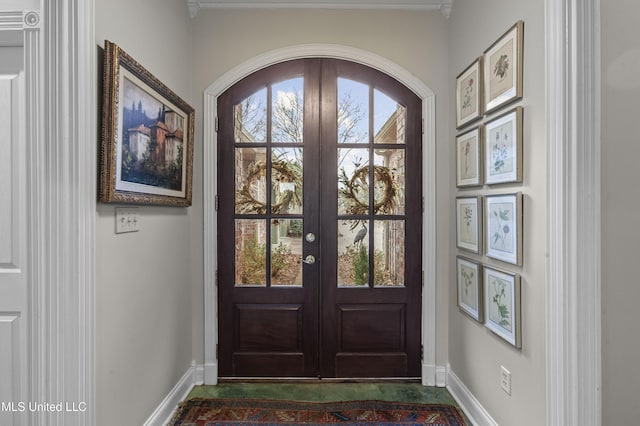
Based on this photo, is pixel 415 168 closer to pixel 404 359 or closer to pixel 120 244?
pixel 404 359

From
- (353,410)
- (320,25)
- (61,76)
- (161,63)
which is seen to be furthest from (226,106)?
(353,410)

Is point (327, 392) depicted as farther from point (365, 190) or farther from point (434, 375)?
point (365, 190)

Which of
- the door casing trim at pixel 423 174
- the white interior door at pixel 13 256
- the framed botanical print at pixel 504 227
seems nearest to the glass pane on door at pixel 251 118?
the door casing trim at pixel 423 174

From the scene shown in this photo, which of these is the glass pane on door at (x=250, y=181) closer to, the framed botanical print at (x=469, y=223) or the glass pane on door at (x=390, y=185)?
the glass pane on door at (x=390, y=185)

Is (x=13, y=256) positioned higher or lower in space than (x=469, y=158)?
lower

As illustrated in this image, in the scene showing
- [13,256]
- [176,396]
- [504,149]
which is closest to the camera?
[13,256]

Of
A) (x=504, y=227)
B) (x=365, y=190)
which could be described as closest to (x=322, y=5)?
(x=365, y=190)

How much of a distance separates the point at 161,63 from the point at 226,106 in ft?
1.79

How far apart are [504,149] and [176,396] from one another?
2.36 metres

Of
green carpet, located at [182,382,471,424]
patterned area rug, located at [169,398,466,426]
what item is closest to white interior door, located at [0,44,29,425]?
patterned area rug, located at [169,398,466,426]

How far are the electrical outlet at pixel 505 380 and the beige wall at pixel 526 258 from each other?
0.02 meters

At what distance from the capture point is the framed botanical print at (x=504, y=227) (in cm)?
159

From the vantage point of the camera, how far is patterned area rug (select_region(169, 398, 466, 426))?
203 cm

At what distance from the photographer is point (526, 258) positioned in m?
1.56
